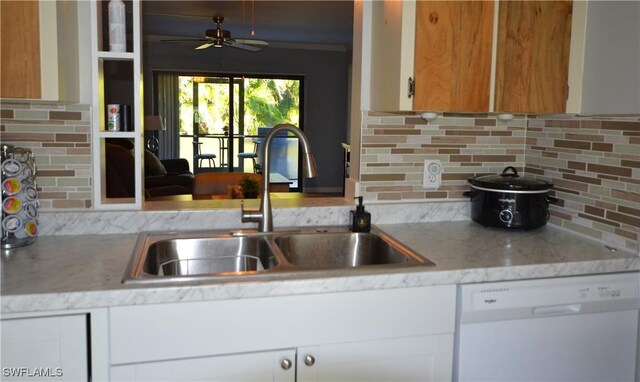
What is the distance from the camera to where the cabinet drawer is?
130cm

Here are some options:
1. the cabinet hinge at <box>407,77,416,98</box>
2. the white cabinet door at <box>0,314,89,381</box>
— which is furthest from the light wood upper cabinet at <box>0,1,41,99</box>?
the cabinet hinge at <box>407,77,416,98</box>

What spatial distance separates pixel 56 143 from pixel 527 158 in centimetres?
178

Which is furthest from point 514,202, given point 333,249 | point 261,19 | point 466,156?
point 261,19

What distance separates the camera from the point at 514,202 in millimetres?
1909

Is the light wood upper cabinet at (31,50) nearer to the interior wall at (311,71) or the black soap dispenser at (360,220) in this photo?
the black soap dispenser at (360,220)

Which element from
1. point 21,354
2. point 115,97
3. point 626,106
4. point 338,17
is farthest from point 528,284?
point 115,97

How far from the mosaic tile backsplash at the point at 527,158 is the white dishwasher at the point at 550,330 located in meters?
0.23

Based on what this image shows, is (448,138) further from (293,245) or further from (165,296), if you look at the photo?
(165,296)

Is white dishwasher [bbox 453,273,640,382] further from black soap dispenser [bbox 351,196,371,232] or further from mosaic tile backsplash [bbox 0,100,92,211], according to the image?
mosaic tile backsplash [bbox 0,100,92,211]

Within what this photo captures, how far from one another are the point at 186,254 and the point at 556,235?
1.30 meters

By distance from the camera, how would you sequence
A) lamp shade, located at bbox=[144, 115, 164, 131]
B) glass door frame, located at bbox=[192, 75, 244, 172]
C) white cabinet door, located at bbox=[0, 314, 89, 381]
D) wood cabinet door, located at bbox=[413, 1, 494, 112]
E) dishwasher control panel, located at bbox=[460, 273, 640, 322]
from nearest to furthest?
white cabinet door, located at bbox=[0, 314, 89, 381], dishwasher control panel, located at bbox=[460, 273, 640, 322], wood cabinet door, located at bbox=[413, 1, 494, 112], lamp shade, located at bbox=[144, 115, 164, 131], glass door frame, located at bbox=[192, 75, 244, 172]

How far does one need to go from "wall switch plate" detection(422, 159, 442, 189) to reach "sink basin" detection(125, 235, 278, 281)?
0.72 m

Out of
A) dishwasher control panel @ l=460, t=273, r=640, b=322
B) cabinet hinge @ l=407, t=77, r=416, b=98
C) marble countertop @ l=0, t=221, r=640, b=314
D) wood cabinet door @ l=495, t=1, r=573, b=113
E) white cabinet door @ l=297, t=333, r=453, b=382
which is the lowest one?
white cabinet door @ l=297, t=333, r=453, b=382

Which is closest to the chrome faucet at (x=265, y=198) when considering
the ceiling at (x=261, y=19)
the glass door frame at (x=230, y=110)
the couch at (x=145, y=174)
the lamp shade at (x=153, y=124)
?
the couch at (x=145, y=174)
